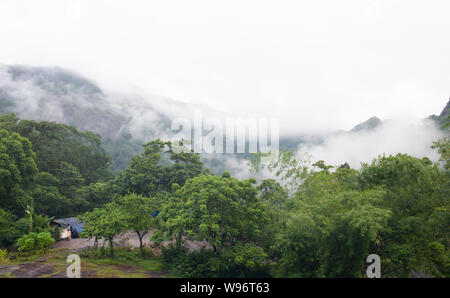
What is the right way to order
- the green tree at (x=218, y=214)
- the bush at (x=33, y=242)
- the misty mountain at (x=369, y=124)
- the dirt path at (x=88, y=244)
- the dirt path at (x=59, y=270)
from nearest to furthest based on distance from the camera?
the dirt path at (x=59, y=270)
the green tree at (x=218, y=214)
the bush at (x=33, y=242)
the dirt path at (x=88, y=244)
the misty mountain at (x=369, y=124)

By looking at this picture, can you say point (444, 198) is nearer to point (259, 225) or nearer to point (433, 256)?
point (433, 256)

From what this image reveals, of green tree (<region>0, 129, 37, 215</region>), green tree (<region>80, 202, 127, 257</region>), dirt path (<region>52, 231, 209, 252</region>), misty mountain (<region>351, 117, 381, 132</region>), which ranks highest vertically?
misty mountain (<region>351, 117, 381, 132</region>)

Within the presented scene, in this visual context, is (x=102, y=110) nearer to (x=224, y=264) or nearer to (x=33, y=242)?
(x=33, y=242)

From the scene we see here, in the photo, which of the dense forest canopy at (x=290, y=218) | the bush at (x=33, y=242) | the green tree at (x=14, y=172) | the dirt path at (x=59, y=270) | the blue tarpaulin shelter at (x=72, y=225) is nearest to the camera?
the dense forest canopy at (x=290, y=218)

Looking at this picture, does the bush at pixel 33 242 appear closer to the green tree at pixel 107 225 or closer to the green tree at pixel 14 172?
the green tree at pixel 107 225

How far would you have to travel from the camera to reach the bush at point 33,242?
16.0 metres

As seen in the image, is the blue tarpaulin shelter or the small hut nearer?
the small hut

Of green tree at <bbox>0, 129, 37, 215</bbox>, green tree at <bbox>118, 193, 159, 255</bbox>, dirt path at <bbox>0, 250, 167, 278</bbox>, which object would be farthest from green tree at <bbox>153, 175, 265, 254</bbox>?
green tree at <bbox>0, 129, 37, 215</bbox>

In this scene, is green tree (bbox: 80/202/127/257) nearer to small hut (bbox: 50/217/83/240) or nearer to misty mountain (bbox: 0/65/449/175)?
small hut (bbox: 50/217/83/240)

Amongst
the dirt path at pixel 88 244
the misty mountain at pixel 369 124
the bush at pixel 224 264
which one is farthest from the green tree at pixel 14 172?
the misty mountain at pixel 369 124

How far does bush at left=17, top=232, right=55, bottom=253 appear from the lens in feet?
52.5

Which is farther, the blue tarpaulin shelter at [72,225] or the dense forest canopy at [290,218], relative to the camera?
the blue tarpaulin shelter at [72,225]
